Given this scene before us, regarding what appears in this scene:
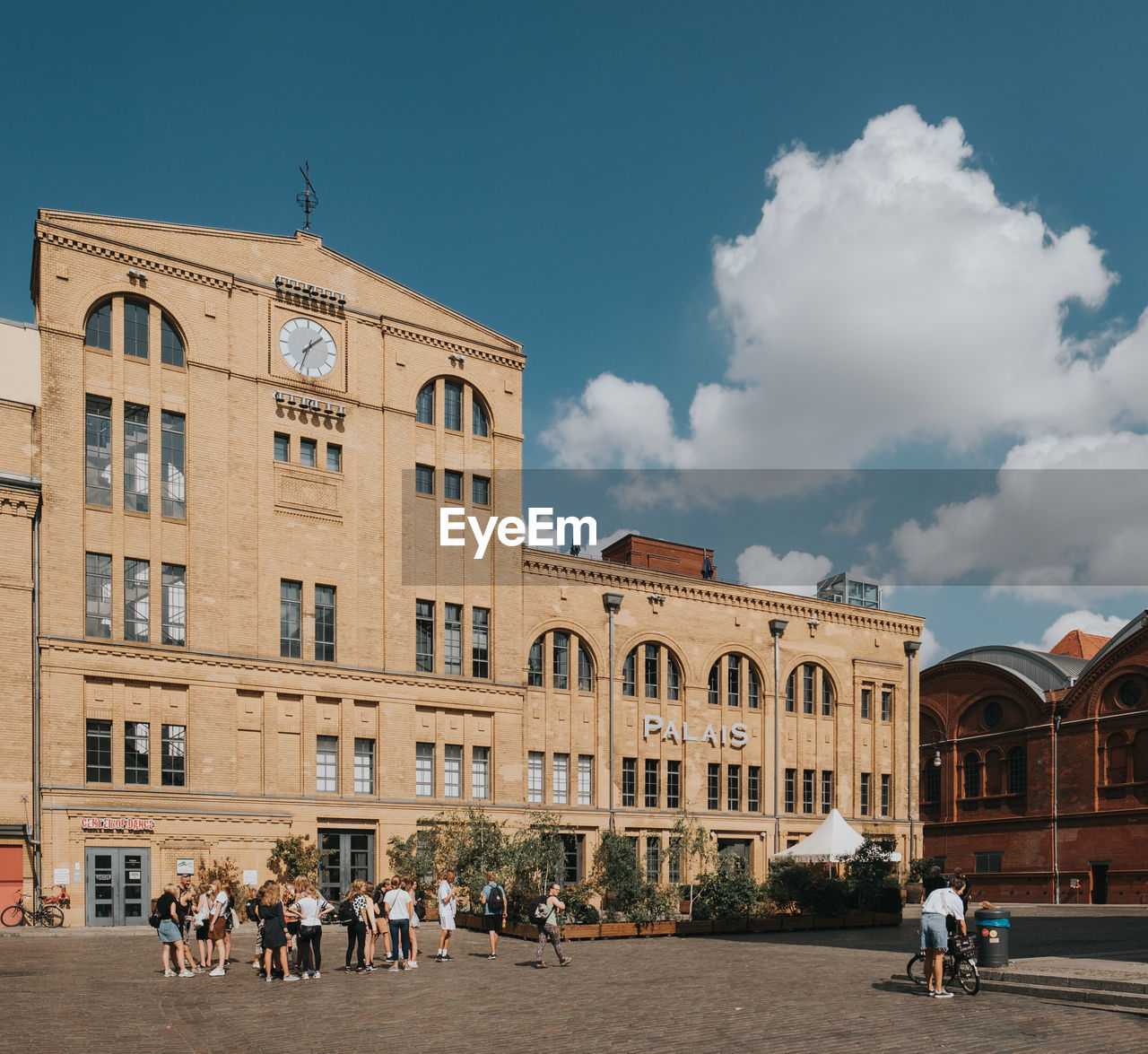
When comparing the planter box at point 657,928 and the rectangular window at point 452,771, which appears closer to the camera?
the planter box at point 657,928

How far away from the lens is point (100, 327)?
126ft

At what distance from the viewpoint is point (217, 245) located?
40.6 meters

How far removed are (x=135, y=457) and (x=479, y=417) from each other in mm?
12831

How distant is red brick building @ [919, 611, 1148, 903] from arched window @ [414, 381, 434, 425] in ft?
116

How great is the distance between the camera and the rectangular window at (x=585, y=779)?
4541 centimetres

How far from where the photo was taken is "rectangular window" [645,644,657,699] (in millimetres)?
47469

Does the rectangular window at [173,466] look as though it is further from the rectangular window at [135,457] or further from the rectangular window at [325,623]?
the rectangular window at [325,623]

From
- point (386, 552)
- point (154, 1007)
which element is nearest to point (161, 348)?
point (386, 552)

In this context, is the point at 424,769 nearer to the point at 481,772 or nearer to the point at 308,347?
the point at 481,772

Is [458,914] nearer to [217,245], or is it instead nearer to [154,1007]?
[154,1007]

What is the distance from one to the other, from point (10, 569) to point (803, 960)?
24.5m

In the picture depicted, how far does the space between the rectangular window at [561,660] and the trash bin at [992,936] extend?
25.0 meters

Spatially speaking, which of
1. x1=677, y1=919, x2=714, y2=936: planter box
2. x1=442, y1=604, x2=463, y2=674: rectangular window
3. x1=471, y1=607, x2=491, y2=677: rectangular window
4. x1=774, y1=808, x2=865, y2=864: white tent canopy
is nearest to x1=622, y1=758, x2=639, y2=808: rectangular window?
x1=471, y1=607, x2=491, y2=677: rectangular window

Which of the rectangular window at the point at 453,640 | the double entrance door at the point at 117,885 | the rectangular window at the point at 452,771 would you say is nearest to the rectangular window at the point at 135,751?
the double entrance door at the point at 117,885
